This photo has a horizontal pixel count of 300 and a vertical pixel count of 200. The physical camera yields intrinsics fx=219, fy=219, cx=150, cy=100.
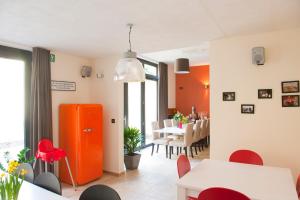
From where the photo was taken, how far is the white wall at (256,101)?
2840 millimetres

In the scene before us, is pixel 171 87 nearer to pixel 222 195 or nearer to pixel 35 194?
pixel 35 194

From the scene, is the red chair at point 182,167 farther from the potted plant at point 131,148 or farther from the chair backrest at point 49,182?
the potted plant at point 131,148

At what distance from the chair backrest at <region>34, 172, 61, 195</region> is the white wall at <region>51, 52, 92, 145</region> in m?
2.10

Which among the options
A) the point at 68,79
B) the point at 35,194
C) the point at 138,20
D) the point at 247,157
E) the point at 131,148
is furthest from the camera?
the point at 131,148

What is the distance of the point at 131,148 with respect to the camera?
15.5ft

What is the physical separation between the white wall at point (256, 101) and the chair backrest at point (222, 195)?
72.1 inches

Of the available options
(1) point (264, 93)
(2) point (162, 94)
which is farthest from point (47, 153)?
(2) point (162, 94)

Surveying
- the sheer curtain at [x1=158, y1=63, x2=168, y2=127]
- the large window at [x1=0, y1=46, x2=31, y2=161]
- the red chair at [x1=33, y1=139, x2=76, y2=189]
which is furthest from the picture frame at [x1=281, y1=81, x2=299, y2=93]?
the sheer curtain at [x1=158, y1=63, x2=168, y2=127]

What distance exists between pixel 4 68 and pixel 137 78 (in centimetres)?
240

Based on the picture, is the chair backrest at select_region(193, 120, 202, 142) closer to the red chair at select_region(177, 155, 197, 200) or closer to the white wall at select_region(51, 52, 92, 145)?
the white wall at select_region(51, 52, 92, 145)

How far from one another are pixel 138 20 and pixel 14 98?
2.49m

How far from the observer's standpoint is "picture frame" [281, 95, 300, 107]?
9.22ft

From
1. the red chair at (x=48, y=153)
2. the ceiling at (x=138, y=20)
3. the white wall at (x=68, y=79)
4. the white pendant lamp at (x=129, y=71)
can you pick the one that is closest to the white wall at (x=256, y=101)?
the ceiling at (x=138, y=20)

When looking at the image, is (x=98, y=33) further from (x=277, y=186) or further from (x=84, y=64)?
(x=277, y=186)
